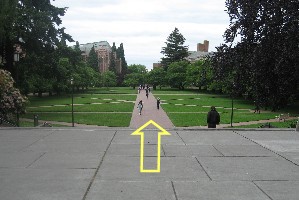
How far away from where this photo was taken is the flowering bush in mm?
22117

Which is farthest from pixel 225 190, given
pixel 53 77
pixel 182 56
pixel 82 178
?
pixel 182 56

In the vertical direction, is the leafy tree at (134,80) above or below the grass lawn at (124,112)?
above

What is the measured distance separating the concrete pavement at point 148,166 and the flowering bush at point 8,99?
36.1 feet

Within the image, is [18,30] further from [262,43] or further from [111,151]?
[111,151]

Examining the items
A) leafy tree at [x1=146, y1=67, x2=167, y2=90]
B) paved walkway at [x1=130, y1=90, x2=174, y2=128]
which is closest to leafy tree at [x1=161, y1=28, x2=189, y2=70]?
leafy tree at [x1=146, y1=67, x2=167, y2=90]

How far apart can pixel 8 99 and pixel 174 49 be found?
9493 cm

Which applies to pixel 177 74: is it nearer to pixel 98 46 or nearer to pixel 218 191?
pixel 218 191

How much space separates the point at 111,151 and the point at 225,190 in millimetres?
4022

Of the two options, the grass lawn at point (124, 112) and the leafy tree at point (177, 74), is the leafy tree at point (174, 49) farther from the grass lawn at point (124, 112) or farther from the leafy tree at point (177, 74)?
the grass lawn at point (124, 112)

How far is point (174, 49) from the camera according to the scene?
377ft

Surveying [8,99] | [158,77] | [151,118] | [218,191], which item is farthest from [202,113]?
[158,77]

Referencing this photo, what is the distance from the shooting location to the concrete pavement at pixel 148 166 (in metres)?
5.78

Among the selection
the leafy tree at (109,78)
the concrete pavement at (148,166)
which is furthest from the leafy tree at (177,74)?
the concrete pavement at (148,166)

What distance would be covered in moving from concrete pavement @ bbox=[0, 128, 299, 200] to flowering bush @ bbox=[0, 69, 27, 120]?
11.0 meters
